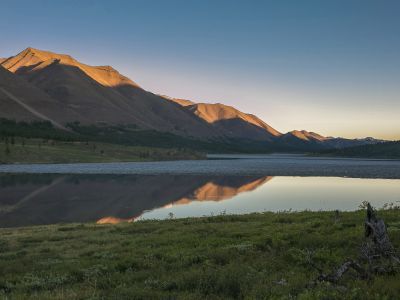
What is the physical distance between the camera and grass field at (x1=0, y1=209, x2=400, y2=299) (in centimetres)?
1348

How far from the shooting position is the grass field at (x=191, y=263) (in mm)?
13477

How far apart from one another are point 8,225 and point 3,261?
24158mm

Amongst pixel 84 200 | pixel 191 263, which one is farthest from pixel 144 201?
pixel 191 263

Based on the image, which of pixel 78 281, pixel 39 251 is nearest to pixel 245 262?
pixel 78 281

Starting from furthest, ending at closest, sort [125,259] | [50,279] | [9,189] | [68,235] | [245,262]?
1. [9,189]
2. [68,235]
3. [125,259]
4. [245,262]
5. [50,279]

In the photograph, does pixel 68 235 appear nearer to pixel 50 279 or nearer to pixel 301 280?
pixel 50 279

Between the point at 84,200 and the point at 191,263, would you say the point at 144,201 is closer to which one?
the point at 84,200

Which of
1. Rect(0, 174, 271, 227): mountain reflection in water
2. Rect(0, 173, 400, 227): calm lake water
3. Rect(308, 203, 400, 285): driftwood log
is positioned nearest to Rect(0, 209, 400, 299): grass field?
Rect(308, 203, 400, 285): driftwood log

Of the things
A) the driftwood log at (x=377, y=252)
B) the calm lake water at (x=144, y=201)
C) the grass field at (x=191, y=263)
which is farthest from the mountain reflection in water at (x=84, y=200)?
the driftwood log at (x=377, y=252)

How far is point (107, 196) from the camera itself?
70000 mm

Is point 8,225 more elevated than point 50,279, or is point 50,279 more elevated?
point 50,279

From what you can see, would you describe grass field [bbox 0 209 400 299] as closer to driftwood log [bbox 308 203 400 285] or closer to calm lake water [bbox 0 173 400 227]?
driftwood log [bbox 308 203 400 285]

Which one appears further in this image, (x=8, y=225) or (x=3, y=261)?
(x=8, y=225)

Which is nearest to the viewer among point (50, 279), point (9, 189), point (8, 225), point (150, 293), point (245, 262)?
point (150, 293)
